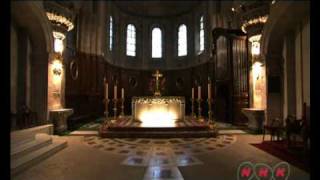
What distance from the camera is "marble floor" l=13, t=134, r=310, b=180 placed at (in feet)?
12.8

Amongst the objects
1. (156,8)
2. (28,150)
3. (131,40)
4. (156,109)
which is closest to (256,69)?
(156,109)

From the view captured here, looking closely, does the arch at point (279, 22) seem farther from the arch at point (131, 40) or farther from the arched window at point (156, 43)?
the arch at point (131, 40)

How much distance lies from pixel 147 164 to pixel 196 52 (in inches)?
578

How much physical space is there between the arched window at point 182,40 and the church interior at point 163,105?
3117 millimetres

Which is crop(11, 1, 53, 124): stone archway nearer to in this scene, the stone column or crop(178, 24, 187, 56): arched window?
the stone column

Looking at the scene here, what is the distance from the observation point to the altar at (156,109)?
9711mm

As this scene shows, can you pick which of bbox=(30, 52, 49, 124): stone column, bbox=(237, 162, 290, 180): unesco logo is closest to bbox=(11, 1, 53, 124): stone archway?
bbox=(30, 52, 49, 124): stone column

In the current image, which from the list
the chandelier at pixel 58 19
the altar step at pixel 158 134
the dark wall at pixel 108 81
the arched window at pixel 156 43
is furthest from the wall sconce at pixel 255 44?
the arched window at pixel 156 43

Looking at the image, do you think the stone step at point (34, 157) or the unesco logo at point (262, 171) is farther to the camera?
the stone step at point (34, 157)

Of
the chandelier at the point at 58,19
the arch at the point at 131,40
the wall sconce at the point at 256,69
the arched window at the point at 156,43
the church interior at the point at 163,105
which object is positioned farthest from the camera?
the arched window at the point at 156,43

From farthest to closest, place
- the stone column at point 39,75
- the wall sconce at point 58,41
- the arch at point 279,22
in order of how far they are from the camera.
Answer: the wall sconce at point 58,41, the stone column at point 39,75, the arch at point 279,22

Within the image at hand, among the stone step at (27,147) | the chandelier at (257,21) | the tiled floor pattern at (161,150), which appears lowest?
A: the tiled floor pattern at (161,150)

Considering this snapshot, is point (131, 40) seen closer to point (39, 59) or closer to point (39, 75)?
point (39, 59)

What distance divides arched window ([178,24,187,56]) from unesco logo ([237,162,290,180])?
15.6 metres
